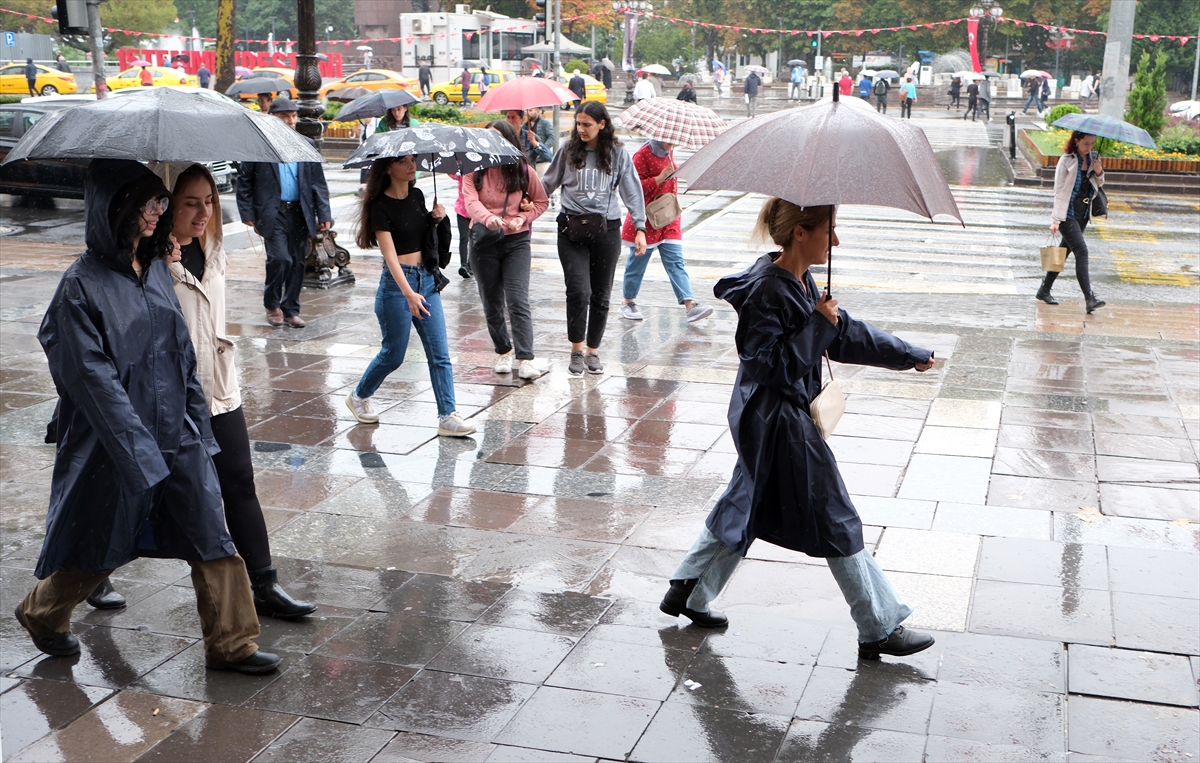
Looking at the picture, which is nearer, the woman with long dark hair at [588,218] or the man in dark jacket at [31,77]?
the woman with long dark hair at [588,218]

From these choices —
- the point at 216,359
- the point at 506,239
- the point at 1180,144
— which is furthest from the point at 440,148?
the point at 1180,144

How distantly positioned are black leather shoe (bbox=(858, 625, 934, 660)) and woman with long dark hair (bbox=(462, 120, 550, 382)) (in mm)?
4354

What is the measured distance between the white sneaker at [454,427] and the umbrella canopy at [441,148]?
1489 millimetres

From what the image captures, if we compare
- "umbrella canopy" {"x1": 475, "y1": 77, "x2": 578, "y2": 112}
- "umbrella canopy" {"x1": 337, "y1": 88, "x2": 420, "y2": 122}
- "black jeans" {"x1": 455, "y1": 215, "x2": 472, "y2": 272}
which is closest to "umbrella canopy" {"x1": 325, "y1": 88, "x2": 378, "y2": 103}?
"umbrella canopy" {"x1": 337, "y1": 88, "x2": 420, "y2": 122}

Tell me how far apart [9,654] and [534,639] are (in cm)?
190

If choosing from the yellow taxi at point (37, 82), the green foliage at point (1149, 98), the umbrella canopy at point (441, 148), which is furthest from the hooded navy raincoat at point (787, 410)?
the yellow taxi at point (37, 82)

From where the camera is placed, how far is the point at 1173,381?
870 centimetres

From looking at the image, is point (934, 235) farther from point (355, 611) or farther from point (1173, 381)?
point (355, 611)

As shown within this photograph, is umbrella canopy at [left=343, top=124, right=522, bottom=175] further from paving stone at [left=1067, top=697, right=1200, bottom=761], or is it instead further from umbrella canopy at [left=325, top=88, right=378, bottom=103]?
umbrella canopy at [left=325, top=88, right=378, bottom=103]

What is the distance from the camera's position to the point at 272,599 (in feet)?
15.2

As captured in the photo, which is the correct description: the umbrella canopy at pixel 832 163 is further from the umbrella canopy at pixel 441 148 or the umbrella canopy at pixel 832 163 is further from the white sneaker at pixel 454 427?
the white sneaker at pixel 454 427

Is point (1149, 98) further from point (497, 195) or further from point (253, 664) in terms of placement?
point (253, 664)

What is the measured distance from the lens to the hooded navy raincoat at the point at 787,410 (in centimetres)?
407

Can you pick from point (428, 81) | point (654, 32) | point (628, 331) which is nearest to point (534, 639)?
point (628, 331)
